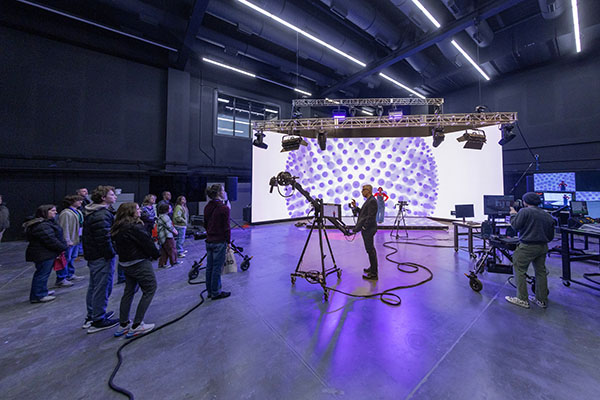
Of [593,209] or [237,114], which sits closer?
[593,209]

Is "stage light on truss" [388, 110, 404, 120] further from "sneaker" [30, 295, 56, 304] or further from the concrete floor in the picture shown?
"sneaker" [30, 295, 56, 304]

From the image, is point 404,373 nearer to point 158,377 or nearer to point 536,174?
point 158,377

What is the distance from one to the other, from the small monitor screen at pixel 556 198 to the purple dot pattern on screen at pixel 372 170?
3101 mm

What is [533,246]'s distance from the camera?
2.59 m

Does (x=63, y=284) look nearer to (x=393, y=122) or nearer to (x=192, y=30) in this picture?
(x=192, y=30)

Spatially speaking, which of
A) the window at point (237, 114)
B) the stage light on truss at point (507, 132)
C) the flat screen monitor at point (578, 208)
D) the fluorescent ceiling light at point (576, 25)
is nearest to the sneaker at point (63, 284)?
the window at point (237, 114)

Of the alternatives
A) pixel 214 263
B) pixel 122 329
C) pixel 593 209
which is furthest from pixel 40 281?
pixel 593 209

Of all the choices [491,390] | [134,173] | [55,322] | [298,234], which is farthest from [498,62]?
[134,173]

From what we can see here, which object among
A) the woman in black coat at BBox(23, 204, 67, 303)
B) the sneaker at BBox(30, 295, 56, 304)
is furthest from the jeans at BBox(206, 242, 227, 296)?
the sneaker at BBox(30, 295, 56, 304)

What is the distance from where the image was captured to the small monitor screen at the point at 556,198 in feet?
21.9

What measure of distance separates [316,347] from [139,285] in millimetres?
1824

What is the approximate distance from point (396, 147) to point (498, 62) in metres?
4.80

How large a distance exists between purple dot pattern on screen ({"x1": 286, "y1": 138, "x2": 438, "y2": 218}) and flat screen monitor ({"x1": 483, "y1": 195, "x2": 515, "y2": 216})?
440cm

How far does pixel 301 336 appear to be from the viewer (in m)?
2.11
